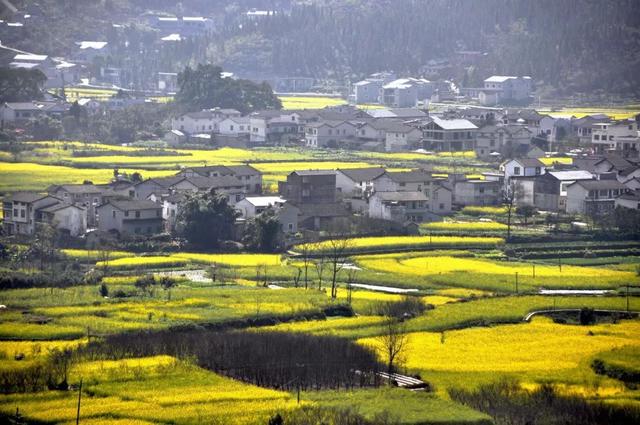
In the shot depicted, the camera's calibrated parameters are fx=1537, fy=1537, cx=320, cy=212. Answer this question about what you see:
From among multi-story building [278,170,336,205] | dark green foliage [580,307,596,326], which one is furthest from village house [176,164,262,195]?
dark green foliage [580,307,596,326]

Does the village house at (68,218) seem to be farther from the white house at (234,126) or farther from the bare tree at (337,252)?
the white house at (234,126)

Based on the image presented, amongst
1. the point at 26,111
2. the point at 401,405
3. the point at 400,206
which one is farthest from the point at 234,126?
the point at 401,405

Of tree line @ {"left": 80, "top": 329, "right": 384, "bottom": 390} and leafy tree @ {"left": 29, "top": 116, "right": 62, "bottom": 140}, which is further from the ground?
leafy tree @ {"left": 29, "top": 116, "right": 62, "bottom": 140}

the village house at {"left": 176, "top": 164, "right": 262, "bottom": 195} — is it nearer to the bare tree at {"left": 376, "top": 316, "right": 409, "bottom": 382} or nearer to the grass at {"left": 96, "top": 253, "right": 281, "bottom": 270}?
the grass at {"left": 96, "top": 253, "right": 281, "bottom": 270}

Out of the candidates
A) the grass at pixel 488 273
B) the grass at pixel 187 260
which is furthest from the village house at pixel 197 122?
the grass at pixel 488 273

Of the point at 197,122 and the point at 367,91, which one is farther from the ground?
the point at 367,91

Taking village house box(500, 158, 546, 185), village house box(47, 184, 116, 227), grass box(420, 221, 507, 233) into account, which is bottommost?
grass box(420, 221, 507, 233)

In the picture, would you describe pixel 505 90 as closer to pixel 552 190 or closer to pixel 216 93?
pixel 216 93

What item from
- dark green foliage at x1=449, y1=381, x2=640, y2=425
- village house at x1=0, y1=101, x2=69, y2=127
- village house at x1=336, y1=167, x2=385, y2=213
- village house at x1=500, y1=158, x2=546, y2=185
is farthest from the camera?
village house at x1=0, y1=101, x2=69, y2=127
